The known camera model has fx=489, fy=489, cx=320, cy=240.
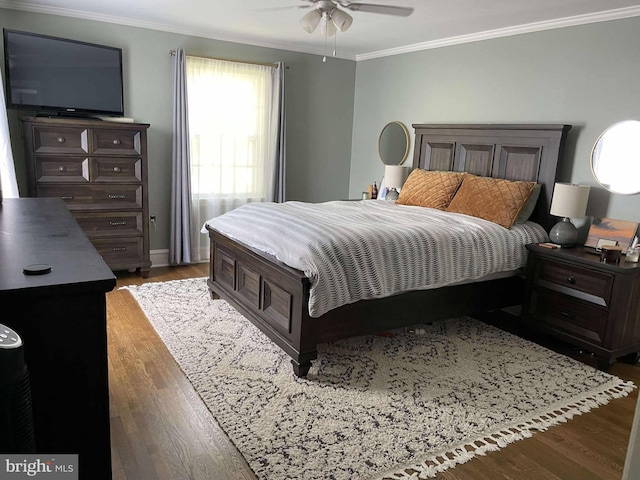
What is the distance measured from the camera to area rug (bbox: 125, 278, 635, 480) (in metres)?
2.18

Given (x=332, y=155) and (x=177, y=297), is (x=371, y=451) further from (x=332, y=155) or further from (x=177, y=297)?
(x=332, y=155)

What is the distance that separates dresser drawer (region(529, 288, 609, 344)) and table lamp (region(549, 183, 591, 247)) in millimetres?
406

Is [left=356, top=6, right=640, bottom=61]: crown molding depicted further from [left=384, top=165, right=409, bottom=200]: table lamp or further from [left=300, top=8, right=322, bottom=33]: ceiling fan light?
[left=300, top=8, right=322, bottom=33]: ceiling fan light

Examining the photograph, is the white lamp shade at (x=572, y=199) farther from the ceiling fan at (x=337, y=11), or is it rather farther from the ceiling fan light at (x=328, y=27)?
the ceiling fan light at (x=328, y=27)

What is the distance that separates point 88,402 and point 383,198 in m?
4.07

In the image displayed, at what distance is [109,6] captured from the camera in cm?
409

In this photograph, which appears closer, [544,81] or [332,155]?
[544,81]

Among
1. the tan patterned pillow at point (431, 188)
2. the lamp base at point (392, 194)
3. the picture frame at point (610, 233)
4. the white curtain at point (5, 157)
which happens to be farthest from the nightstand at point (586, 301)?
the white curtain at point (5, 157)

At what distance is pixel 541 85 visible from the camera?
156 inches

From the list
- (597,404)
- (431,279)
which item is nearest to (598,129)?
(431,279)

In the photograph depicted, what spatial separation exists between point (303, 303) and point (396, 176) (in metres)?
2.59

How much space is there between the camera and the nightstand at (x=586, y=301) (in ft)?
10.1

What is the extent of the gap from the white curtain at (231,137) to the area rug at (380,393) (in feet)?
6.01

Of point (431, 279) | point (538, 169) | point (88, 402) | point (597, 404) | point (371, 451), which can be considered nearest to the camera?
point (88, 402)
